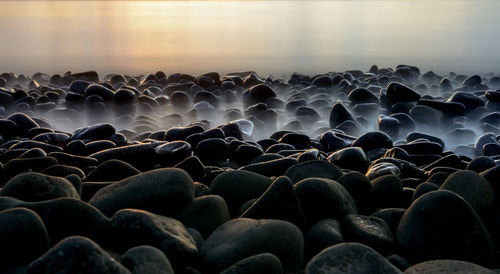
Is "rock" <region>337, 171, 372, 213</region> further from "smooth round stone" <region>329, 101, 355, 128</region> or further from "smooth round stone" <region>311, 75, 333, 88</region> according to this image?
"smooth round stone" <region>311, 75, 333, 88</region>

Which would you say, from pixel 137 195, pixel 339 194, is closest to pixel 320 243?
pixel 339 194

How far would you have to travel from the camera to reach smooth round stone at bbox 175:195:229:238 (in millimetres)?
1759

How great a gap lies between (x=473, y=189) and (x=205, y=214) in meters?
1.00

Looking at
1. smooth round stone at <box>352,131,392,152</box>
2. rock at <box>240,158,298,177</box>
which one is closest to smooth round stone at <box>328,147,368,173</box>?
rock at <box>240,158,298,177</box>

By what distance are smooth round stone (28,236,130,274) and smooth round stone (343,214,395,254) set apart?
31.8 inches

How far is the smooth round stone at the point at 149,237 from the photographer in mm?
1502

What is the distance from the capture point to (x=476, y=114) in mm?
4559

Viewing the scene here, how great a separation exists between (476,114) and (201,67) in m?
6.26

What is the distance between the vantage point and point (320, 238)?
1651 millimetres

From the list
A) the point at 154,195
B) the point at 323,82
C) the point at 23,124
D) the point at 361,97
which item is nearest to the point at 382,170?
the point at 154,195

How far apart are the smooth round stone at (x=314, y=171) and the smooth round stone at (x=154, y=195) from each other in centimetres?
56

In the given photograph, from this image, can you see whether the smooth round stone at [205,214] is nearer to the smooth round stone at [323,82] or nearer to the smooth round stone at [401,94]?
the smooth round stone at [401,94]

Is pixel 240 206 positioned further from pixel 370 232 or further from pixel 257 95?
pixel 257 95

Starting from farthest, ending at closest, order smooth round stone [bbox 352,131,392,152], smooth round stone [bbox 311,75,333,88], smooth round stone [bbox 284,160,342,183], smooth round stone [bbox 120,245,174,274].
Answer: smooth round stone [bbox 311,75,333,88] < smooth round stone [bbox 352,131,392,152] < smooth round stone [bbox 284,160,342,183] < smooth round stone [bbox 120,245,174,274]
